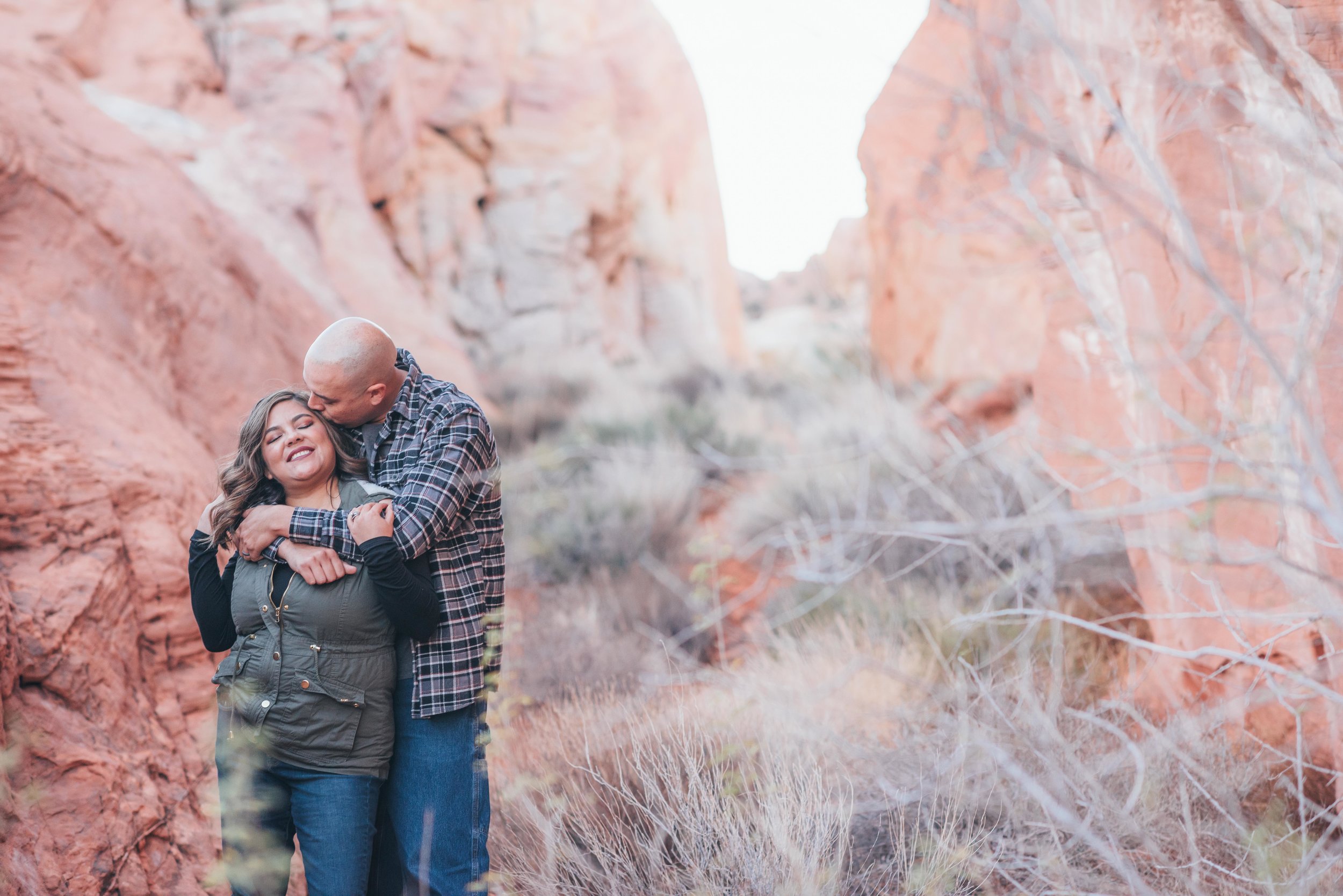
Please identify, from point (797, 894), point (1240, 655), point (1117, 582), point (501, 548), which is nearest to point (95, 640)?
point (501, 548)

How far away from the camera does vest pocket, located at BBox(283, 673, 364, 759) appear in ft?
6.83

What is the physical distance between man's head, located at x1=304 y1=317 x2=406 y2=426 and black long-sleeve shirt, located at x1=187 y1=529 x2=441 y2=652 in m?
0.45

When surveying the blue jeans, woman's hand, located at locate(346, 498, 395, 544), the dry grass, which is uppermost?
woman's hand, located at locate(346, 498, 395, 544)

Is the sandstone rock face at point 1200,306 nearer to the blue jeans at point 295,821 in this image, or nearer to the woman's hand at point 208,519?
the blue jeans at point 295,821

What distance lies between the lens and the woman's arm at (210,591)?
88.9 inches

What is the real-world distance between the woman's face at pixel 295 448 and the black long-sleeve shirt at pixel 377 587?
0.24m

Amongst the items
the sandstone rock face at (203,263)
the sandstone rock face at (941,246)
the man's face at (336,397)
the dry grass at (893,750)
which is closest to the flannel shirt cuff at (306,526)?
the man's face at (336,397)

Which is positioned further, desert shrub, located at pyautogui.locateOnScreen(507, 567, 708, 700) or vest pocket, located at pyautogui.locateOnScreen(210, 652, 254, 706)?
desert shrub, located at pyautogui.locateOnScreen(507, 567, 708, 700)

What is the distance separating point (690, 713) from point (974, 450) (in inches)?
52.4

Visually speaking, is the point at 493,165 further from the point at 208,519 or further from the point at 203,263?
the point at 208,519

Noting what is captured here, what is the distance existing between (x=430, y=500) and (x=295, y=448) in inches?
17.6

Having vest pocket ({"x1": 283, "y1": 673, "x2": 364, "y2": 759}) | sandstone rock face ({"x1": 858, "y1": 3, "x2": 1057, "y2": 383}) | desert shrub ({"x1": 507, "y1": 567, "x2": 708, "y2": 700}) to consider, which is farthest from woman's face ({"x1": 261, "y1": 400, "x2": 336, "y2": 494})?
sandstone rock face ({"x1": 858, "y1": 3, "x2": 1057, "y2": 383})

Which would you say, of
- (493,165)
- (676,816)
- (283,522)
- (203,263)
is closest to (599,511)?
(203,263)

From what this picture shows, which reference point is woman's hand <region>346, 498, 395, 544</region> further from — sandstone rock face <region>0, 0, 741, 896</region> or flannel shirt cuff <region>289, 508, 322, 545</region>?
sandstone rock face <region>0, 0, 741, 896</region>
